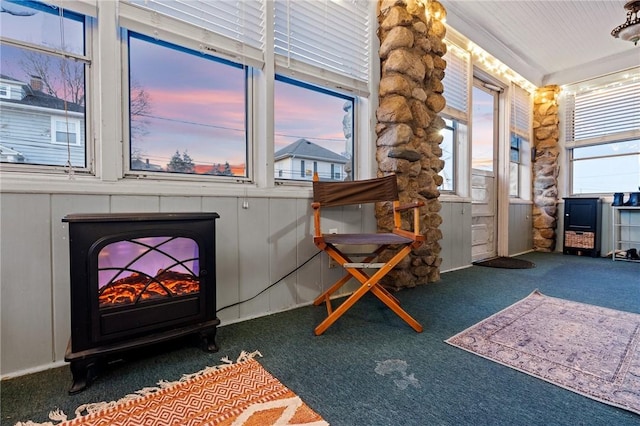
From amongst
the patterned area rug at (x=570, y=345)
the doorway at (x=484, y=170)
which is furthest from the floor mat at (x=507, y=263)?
the patterned area rug at (x=570, y=345)

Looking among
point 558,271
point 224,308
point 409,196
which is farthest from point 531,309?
point 224,308

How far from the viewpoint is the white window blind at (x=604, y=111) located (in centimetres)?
430

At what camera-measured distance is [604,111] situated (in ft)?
15.0

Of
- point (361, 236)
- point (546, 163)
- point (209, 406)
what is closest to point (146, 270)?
point (209, 406)

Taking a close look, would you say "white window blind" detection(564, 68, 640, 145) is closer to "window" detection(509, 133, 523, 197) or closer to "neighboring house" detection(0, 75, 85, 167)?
"window" detection(509, 133, 523, 197)

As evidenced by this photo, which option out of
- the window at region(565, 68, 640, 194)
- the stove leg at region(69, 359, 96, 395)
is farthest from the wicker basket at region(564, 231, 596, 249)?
the stove leg at region(69, 359, 96, 395)

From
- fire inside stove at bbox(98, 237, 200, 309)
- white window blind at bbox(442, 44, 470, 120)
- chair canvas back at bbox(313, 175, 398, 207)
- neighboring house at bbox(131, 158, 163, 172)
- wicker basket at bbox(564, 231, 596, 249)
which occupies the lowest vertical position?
wicker basket at bbox(564, 231, 596, 249)

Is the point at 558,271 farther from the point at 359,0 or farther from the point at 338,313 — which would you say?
the point at 359,0

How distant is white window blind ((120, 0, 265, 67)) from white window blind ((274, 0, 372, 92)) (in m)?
0.16

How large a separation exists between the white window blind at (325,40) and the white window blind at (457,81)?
1.25 metres

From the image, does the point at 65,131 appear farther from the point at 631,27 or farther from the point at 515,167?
the point at 515,167

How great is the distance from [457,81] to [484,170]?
54.7 inches

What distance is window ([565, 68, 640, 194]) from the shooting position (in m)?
4.30

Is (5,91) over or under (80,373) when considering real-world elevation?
over
